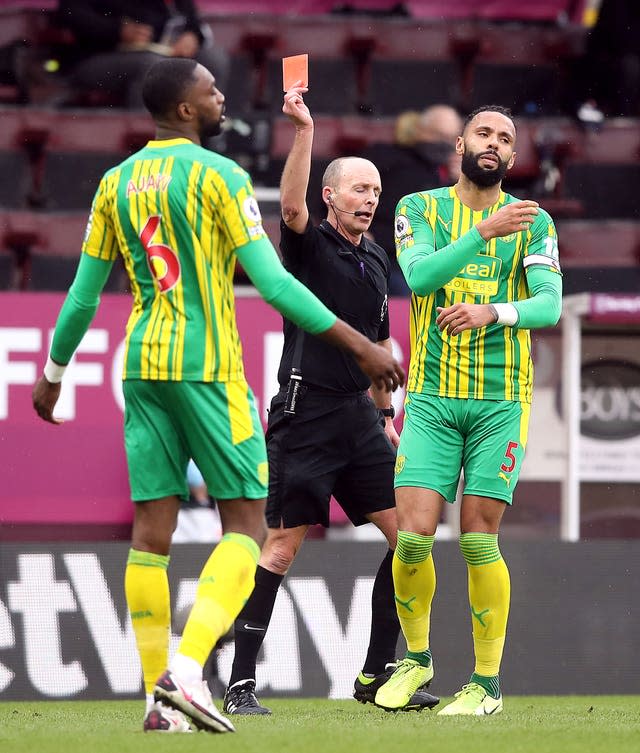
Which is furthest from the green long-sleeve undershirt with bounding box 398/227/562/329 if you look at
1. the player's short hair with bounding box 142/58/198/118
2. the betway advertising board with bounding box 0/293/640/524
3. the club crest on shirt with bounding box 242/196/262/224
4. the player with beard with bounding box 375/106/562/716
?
the betway advertising board with bounding box 0/293/640/524

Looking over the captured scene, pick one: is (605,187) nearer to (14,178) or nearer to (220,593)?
(14,178)

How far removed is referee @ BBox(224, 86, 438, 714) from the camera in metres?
5.39

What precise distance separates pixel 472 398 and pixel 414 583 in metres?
0.70

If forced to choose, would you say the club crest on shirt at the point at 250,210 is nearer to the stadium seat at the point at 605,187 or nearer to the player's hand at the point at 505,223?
the player's hand at the point at 505,223

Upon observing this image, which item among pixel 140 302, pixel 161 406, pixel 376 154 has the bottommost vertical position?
pixel 161 406

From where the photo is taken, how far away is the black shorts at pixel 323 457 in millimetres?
5398

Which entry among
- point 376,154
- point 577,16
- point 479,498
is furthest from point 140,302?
point 577,16

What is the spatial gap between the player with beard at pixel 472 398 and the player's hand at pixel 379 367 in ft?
3.28

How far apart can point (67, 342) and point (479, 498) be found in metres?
1.60

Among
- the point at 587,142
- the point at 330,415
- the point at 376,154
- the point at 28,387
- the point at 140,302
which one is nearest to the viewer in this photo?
the point at 140,302

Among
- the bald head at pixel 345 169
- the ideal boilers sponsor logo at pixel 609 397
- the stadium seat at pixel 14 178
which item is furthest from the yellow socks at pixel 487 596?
the stadium seat at pixel 14 178

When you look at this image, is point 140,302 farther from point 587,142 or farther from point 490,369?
point 587,142

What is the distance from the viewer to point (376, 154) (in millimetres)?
9312

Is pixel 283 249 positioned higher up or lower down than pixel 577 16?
lower down
